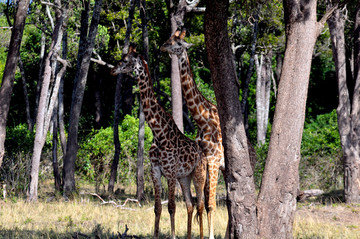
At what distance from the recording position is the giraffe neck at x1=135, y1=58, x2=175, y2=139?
329 inches

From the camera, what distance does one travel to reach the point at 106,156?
1906 cm

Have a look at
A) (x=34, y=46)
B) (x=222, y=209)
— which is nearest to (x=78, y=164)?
(x=222, y=209)

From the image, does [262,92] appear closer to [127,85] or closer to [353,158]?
[127,85]

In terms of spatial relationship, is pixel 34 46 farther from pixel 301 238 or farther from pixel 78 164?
pixel 301 238

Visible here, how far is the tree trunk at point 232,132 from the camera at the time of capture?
619 cm

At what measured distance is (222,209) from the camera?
39.3 feet

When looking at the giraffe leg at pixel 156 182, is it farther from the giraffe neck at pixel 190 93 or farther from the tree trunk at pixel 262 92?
the tree trunk at pixel 262 92

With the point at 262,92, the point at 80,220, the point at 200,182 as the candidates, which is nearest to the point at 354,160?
the point at 200,182

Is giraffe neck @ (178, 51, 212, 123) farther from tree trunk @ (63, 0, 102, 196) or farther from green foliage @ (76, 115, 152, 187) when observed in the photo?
green foliage @ (76, 115, 152, 187)

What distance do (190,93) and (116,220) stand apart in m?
3.33

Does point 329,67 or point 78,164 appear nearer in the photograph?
point 78,164

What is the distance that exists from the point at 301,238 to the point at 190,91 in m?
3.16

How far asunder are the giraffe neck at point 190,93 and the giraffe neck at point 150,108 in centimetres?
50

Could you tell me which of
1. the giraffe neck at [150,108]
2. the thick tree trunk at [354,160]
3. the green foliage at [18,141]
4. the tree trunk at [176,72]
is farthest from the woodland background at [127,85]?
the giraffe neck at [150,108]
